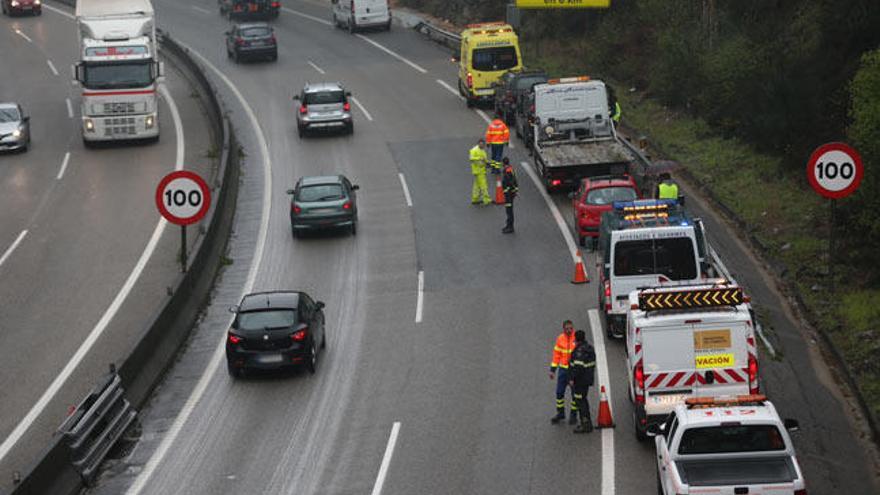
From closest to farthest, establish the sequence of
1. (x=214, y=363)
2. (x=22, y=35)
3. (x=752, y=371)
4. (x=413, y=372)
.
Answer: (x=752, y=371) → (x=413, y=372) → (x=214, y=363) → (x=22, y=35)

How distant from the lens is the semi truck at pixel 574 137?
1435 inches

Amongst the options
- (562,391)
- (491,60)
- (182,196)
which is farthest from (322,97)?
(562,391)

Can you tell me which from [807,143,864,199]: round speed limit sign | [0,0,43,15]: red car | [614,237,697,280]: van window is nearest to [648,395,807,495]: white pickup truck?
[614,237,697,280]: van window

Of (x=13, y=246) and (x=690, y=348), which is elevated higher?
(x=690, y=348)

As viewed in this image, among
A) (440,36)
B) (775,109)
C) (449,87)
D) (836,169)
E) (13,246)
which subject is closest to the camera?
(836,169)

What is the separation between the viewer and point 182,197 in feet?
89.1

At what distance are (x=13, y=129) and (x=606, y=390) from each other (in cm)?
2939

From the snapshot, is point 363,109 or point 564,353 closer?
point 564,353

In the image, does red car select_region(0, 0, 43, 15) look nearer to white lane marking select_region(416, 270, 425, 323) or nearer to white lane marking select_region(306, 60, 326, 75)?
white lane marking select_region(306, 60, 326, 75)

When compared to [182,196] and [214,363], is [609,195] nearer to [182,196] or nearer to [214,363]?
[182,196]

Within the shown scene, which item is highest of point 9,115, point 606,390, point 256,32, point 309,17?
point 606,390

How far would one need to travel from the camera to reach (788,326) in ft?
85.1

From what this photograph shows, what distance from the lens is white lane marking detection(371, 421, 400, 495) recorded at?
1912 cm

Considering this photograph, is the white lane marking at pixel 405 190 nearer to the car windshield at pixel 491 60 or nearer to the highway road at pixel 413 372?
the highway road at pixel 413 372
